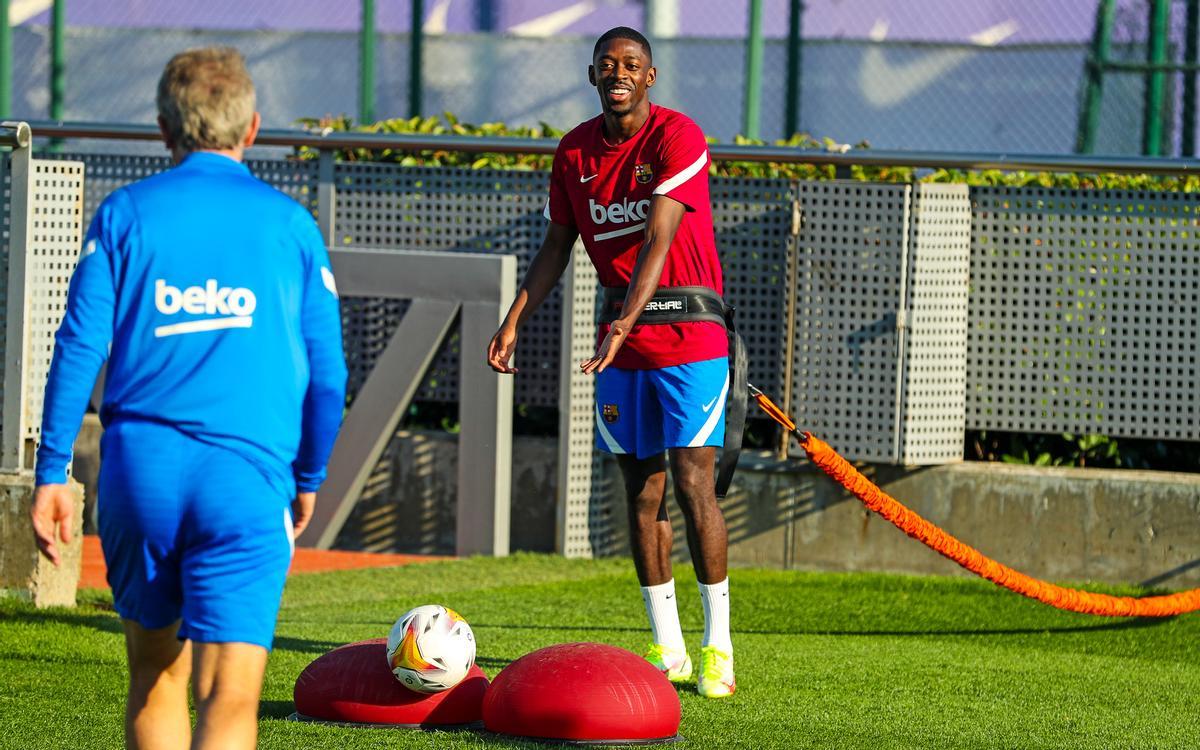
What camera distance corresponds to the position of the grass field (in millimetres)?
5465

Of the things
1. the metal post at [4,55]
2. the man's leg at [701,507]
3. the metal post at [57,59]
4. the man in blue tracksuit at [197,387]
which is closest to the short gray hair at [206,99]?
the man in blue tracksuit at [197,387]

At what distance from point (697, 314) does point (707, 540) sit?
2.70 ft

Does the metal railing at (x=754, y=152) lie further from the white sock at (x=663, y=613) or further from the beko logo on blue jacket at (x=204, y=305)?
the beko logo on blue jacket at (x=204, y=305)

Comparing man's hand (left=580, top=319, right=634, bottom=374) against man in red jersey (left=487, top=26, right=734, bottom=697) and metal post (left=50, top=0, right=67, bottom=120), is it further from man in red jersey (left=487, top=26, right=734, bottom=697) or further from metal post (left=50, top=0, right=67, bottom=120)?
metal post (left=50, top=0, right=67, bottom=120)

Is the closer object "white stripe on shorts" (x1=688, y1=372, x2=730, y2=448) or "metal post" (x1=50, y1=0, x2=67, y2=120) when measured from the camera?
"white stripe on shorts" (x1=688, y1=372, x2=730, y2=448)

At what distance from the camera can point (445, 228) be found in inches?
372

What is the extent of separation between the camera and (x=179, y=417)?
3475mm

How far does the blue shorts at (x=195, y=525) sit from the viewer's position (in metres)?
3.47

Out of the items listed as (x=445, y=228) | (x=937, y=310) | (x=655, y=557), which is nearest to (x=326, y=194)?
(x=445, y=228)

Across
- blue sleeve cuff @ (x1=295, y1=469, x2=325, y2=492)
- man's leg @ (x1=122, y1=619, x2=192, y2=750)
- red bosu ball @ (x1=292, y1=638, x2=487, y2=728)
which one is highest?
blue sleeve cuff @ (x1=295, y1=469, x2=325, y2=492)

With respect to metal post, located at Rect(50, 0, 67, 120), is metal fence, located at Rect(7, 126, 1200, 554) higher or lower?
lower

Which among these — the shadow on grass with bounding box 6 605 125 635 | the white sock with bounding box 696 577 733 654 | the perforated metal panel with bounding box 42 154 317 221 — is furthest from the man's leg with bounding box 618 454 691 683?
the perforated metal panel with bounding box 42 154 317 221

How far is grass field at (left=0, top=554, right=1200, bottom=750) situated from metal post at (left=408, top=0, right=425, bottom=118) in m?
5.62

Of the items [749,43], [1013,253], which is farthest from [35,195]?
[749,43]
